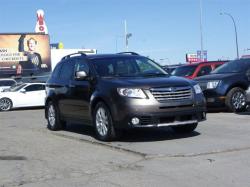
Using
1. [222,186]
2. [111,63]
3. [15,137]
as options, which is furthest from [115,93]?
[222,186]

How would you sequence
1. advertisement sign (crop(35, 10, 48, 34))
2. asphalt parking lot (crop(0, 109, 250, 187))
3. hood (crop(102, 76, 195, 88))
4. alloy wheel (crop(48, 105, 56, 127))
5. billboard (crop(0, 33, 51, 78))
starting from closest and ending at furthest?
asphalt parking lot (crop(0, 109, 250, 187)) < hood (crop(102, 76, 195, 88)) < alloy wheel (crop(48, 105, 56, 127)) < billboard (crop(0, 33, 51, 78)) < advertisement sign (crop(35, 10, 48, 34))

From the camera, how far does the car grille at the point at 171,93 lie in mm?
9984

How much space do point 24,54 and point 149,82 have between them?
1424 inches

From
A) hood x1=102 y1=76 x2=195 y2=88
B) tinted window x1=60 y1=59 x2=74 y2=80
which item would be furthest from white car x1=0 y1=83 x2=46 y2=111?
hood x1=102 y1=76 x2=195 y2=88

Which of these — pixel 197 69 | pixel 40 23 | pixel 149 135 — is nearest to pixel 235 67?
pixel 197 69

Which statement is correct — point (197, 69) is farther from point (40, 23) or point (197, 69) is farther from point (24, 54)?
point (40, 23)

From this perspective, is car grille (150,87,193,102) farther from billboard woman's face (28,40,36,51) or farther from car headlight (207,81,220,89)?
billboard woman's face (28,40,36,51)

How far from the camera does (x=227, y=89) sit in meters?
15.8

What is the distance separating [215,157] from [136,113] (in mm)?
1970

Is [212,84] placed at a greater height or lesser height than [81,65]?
lesser

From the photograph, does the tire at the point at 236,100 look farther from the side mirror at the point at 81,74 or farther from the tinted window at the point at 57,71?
Result: the side mirror at the point at 81,74

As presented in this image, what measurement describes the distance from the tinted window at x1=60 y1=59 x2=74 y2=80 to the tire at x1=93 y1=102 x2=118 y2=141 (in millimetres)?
1700

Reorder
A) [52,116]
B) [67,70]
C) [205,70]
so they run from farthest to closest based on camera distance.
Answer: [205,70]
[52,116]
[67,70]

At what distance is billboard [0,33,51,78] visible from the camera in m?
44.2
